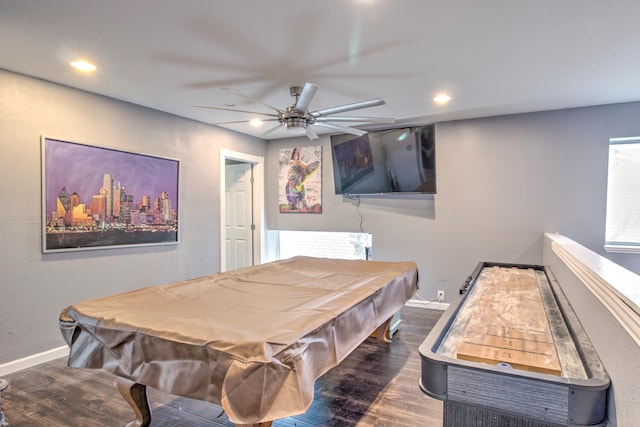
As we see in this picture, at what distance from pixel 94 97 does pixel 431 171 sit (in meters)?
3.59

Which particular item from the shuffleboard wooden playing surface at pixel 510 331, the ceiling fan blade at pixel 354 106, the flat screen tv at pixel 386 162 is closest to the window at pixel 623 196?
the flat screen tv at pixel 386 162

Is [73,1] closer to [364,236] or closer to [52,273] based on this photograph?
[52,273]

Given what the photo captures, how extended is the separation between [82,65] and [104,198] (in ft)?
3.85

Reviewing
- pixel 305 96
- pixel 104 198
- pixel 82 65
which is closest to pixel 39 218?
pixel 104 198

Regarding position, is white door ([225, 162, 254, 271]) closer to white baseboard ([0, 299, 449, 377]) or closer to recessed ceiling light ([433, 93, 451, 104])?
white baseboard ([0, 299, 449, 377])

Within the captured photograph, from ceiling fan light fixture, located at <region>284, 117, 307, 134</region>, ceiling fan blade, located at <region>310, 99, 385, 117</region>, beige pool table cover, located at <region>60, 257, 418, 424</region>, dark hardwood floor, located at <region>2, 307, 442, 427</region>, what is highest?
ceiling fan blade, located at <region>310, 99, 385, 117</region>

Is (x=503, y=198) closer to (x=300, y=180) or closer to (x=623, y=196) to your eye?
(x=623, y=196)

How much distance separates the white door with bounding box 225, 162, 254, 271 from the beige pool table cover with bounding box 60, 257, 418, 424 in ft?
9.99

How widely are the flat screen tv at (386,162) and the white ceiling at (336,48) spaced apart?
798 mm

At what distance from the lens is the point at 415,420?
2080mm

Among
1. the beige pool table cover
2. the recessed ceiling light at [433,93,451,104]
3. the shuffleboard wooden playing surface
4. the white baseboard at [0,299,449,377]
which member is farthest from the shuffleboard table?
the white baseboard at [0,299,449,377]

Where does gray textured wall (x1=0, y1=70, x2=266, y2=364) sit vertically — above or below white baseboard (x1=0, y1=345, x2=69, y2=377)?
above

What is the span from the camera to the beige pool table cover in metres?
1.23

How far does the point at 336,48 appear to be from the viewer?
2373 mm
